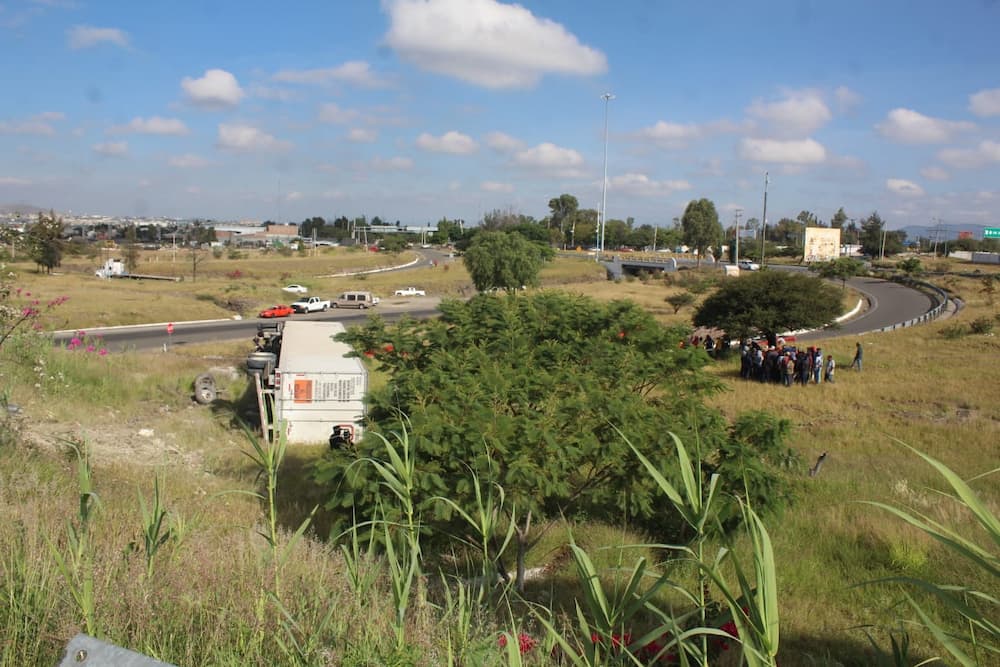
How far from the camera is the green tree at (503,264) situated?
187ft

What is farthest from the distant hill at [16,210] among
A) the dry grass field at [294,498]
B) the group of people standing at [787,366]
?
the group of people standing at [787,366]

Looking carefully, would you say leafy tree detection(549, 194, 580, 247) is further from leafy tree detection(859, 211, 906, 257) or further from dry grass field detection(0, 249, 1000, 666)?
dry grass field detection(0, 249, 1000, 666)

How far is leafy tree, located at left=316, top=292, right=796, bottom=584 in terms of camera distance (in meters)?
8.39

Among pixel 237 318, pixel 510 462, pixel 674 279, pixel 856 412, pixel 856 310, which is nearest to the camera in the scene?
pixel 510 462

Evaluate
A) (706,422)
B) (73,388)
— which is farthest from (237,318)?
(706,422)

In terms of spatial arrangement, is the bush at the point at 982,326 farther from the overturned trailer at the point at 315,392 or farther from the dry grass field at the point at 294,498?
the overturned trailer at the point at 315,392

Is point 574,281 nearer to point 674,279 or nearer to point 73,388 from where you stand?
point 674,279

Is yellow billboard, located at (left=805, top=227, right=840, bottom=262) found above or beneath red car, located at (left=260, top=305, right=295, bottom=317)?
above

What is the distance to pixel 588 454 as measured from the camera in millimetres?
9125

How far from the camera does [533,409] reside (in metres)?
9.18

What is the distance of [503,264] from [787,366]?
30867 millimetres

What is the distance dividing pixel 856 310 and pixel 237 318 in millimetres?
47468

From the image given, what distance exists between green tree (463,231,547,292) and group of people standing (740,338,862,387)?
87.7ft

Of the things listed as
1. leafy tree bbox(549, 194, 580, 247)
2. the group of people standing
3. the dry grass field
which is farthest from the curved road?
leafy tree bbox(549, 194, 580, 247)
